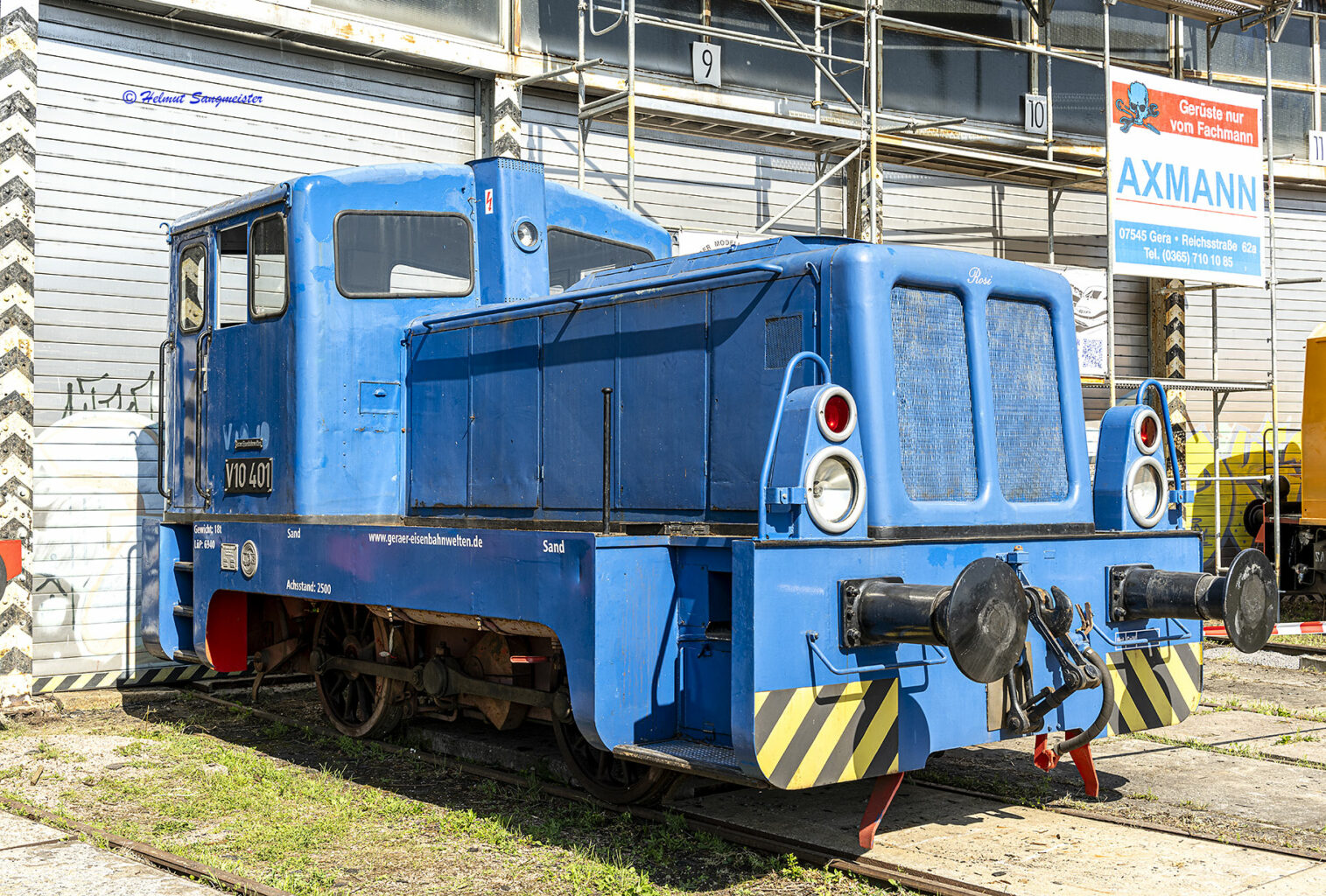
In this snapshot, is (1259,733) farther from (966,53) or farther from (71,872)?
(966,53)

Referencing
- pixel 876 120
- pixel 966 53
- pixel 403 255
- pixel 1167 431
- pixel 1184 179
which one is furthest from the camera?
pixel 966 53

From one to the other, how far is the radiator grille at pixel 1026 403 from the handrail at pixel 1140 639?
0.64 m

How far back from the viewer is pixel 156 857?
5152mm

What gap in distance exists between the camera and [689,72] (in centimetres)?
1308

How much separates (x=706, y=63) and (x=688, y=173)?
1.10 m

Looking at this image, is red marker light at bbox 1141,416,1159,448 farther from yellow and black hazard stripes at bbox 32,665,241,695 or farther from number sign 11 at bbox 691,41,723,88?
number sign 11 at bbox 691,41,723,88

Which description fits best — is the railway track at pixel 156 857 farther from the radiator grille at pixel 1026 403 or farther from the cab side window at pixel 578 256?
the cab side window at pixel 578 256

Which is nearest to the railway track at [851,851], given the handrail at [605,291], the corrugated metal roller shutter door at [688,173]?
the handrail at [605,291]

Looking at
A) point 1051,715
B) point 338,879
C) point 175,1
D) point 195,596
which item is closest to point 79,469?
point 195,596

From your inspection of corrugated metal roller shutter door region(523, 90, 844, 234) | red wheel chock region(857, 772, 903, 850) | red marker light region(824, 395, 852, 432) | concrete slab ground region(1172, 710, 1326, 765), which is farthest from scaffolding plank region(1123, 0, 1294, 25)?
red wheel chock region(857, 772, 903, 850)

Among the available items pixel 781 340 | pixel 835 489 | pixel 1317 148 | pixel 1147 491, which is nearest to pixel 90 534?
pixel 781 340

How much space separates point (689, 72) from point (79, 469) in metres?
6.97

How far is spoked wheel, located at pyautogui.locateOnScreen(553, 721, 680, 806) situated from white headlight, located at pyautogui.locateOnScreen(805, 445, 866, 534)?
5.12ft

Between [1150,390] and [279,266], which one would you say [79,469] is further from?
[1150,390]
